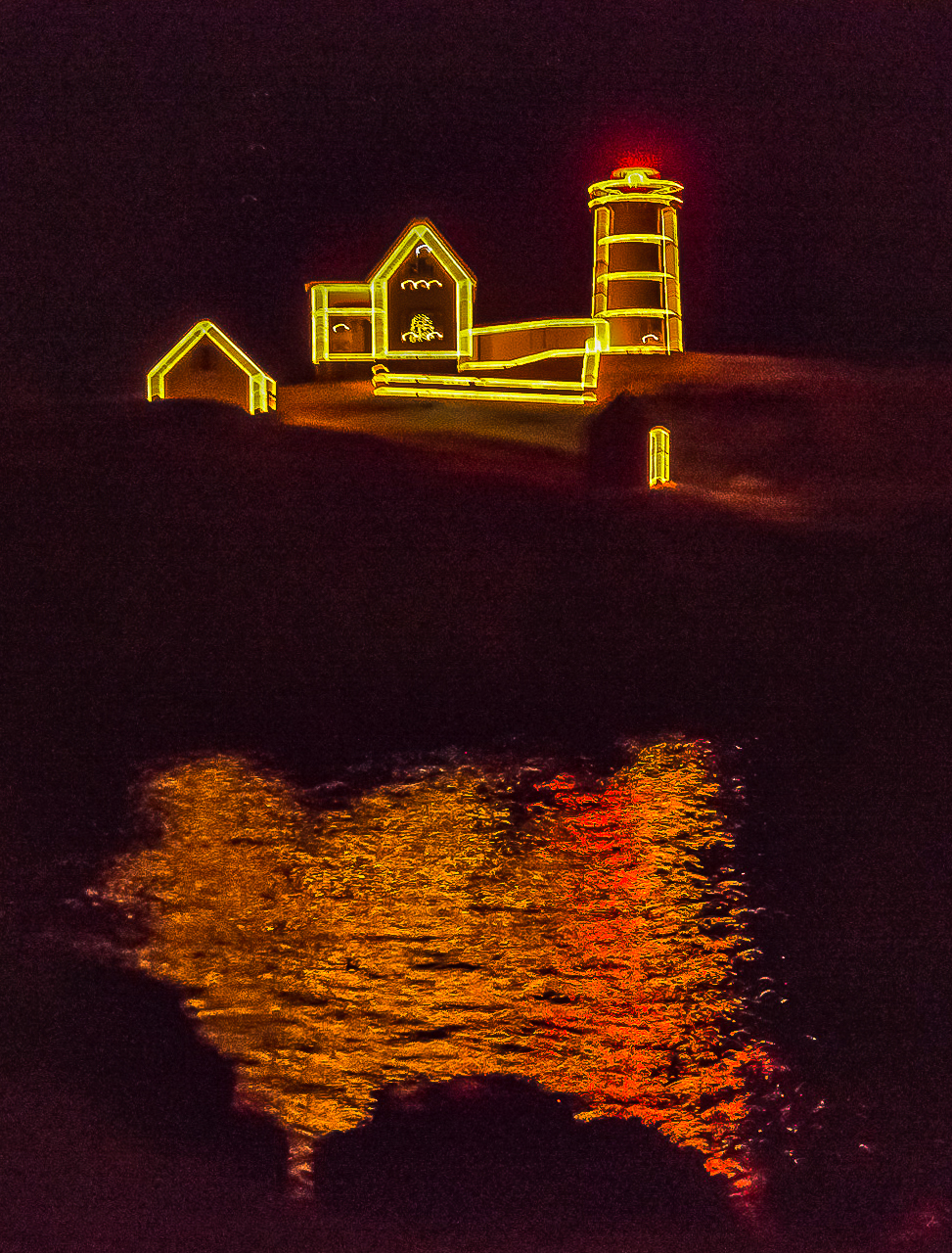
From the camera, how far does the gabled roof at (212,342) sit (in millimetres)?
5320

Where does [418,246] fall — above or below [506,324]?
above

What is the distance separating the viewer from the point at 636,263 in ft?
17.3

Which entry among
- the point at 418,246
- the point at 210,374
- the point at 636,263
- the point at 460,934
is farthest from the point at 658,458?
the point at 460,934

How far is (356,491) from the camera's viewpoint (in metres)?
5.42

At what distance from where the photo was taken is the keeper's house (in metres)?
5.29

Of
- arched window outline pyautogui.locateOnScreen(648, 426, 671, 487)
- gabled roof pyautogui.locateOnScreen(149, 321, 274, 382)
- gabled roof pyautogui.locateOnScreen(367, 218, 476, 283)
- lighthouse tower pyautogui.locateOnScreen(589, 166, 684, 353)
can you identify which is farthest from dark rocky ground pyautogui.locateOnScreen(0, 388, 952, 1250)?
gabled roof pyautogui.locateOnScreen(367, 218, 476, 283)

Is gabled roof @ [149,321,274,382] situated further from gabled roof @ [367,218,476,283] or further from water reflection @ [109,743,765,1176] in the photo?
water reflection @ [109,743,765,1176]

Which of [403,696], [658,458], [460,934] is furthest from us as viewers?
[658,458]

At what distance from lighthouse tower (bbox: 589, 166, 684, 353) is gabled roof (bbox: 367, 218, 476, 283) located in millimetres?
485

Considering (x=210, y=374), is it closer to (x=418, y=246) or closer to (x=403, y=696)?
(x=418, y=246)

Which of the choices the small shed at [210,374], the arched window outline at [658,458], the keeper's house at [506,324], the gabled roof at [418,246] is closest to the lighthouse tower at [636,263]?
the keeper's house at [506,324]

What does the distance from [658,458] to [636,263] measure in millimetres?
686

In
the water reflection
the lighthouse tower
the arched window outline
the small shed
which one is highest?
the lighthouse tower

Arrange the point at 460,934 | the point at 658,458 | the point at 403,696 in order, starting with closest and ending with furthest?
the point at 460,934 < the point at 403,696 < the point at 658,458
